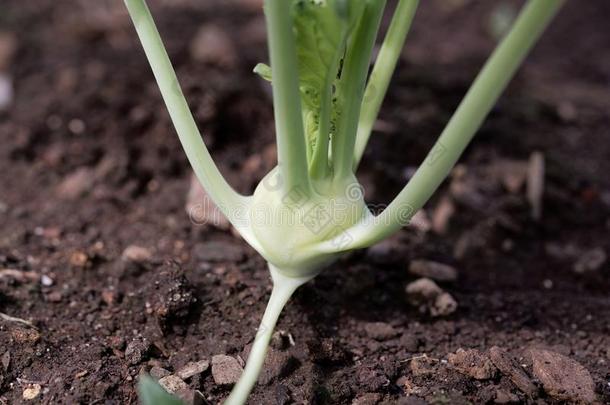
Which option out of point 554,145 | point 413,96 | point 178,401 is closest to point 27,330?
point 178,401

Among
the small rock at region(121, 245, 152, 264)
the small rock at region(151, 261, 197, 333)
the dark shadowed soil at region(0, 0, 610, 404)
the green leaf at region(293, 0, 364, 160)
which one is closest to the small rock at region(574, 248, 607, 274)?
the dark shadowed soil at region(0, 0, 610, 404)

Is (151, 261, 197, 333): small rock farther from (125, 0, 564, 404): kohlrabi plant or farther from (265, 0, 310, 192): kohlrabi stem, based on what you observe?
(265, 0, 310, 192): kohlrabi stem

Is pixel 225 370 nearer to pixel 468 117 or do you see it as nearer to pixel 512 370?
pixel 512 370

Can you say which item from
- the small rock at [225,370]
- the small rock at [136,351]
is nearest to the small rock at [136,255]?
the small rock at [136,351]

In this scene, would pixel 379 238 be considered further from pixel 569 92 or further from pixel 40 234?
pixel 569 92

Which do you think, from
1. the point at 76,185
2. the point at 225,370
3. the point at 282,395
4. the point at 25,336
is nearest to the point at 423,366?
the point at 282,395

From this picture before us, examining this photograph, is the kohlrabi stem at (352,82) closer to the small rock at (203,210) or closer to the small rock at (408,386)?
the small rock at (408,386)
